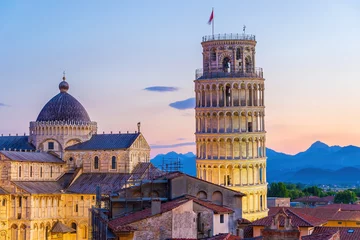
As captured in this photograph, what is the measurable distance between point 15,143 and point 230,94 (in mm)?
33067

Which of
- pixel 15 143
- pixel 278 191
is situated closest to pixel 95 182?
pixel 15 143

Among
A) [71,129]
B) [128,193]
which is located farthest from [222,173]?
[128,193]

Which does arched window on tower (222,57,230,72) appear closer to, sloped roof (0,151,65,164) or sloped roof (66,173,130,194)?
sloped roof (66,173,130,194)

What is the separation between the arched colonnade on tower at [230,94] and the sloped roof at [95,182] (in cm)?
1382

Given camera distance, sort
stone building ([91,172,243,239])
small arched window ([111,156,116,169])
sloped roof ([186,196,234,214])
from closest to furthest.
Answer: stone building ([91,172,243,239]) → sloped roof ([186,196,234,214]) → small arched window ([111,156,116,169])

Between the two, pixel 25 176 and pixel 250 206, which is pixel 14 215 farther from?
pixel 250 206

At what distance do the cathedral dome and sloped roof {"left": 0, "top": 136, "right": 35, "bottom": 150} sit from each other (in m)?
3.72

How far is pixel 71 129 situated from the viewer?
11562cm

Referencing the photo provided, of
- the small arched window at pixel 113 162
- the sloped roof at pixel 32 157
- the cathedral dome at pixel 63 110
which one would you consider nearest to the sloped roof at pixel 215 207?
the small arched window at pixel 113 162

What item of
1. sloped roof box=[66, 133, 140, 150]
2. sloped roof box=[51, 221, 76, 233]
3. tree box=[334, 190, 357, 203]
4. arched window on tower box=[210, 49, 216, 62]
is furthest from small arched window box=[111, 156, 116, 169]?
tree box=[334, 190, 357, 203]

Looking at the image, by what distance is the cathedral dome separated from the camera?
116688mm

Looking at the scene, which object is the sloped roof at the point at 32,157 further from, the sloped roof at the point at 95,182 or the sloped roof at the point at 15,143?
the sloped roof at the point at 15,143

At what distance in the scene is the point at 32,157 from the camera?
10994 centimetres

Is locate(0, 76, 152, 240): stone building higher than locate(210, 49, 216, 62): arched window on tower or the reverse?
the reverse
